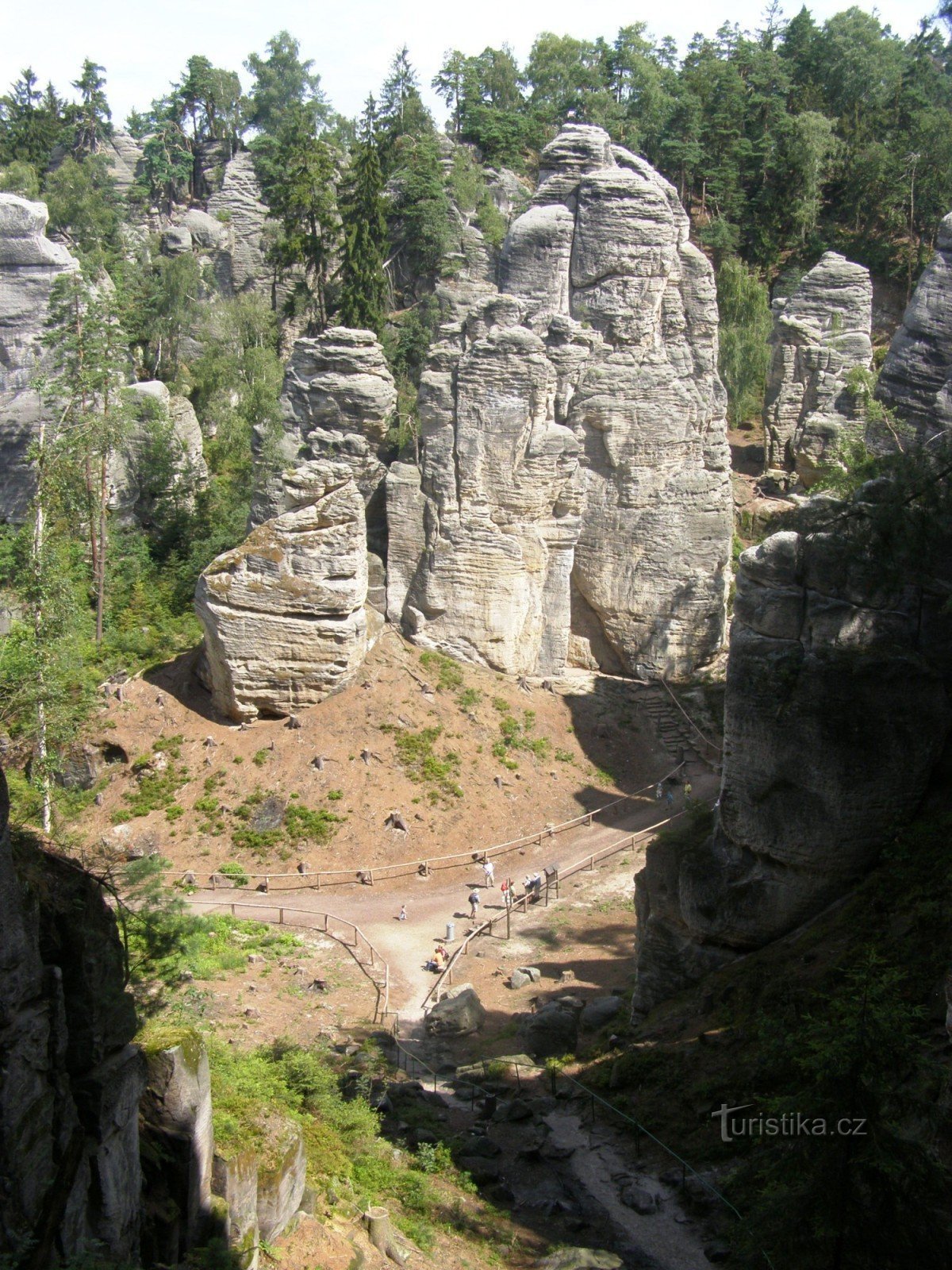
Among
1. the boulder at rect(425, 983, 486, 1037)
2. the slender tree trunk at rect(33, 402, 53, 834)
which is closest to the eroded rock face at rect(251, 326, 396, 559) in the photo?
the slender tree trunk at rect(33, 402, 53, 834)

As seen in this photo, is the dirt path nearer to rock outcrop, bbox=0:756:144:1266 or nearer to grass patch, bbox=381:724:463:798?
grass patch, bbox=381:724:463:798

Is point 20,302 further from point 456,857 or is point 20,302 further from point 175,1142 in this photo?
point 175,1142

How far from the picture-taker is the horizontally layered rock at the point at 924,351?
3531 cm

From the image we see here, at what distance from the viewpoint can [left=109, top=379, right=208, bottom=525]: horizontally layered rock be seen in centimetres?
3547

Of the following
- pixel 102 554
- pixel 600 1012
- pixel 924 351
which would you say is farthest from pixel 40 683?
pixel 924 351

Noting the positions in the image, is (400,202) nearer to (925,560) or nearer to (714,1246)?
(925,560)

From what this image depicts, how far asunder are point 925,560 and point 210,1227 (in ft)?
38.9

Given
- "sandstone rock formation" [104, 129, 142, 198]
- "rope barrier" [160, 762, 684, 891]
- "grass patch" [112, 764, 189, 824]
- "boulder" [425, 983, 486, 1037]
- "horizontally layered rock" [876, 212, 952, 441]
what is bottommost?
"boulder" [425, 983, 486, 1037]

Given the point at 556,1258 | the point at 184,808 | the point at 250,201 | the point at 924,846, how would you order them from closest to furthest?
the point at 556,1258 < the point at 924,846 < the point at 184,808 < the point at 250,201

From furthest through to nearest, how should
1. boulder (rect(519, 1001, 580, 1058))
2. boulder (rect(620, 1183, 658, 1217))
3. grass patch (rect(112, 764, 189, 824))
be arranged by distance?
grass patch (rect(112, 764, 189, 824)) < boulder (rect(519, 1001, 580, 1058)) < boulder (rect(620, 1183, 658, 1217))

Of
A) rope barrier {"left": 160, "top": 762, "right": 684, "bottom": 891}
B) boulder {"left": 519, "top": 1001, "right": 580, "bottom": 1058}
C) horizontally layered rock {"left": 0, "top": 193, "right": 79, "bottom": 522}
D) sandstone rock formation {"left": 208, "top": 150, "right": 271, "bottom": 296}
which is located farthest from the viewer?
sandstone rock formation {"left": 208, "top": 150, "right": 271, "bottom": 296}

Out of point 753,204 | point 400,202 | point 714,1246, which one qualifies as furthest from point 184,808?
point 753,204

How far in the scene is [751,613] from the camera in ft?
55.8

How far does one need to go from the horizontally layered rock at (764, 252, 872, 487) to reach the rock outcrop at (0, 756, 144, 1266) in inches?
1423
